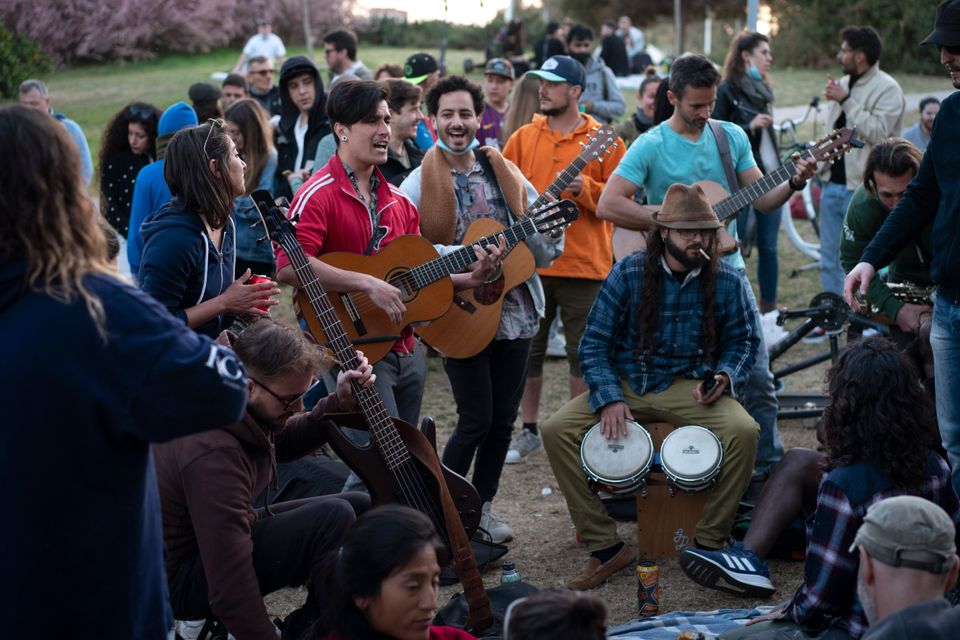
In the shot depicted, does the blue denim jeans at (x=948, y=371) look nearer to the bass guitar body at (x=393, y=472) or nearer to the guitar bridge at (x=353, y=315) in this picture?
the bass guitar body at (x=393, y=472)

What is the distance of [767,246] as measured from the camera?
8711mm

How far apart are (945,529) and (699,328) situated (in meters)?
2.51

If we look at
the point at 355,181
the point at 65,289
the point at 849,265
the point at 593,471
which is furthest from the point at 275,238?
the point at 849,265

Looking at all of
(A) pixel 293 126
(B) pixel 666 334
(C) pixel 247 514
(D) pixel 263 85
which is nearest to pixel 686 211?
(B) pixel 666 334

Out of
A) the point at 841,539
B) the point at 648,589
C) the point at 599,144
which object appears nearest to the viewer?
the point at 841,539

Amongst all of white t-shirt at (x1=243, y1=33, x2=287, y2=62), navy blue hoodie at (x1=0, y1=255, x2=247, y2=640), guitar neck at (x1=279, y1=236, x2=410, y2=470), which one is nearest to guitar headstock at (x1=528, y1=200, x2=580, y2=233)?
guitar neck at (x1=279, y1=236, x2=410, y2=470)

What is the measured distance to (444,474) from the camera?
425cm

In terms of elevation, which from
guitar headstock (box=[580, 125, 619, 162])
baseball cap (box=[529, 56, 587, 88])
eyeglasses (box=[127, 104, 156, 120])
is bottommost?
guitar headstock (box=[580, 125, 619, 162])

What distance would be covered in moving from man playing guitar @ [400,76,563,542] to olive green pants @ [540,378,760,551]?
0.30 meters

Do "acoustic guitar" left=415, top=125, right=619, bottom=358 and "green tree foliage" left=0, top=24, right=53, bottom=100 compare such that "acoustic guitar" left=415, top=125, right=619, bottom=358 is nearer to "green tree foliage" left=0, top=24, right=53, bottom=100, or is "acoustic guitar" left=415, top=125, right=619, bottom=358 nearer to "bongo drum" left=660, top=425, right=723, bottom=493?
"bongo drum" left=660, top=425, right=723, bottom=493

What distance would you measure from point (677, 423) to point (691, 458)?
0.80 ft

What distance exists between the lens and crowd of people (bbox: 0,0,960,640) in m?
2.21

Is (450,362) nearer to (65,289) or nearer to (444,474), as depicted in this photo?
(444,474)

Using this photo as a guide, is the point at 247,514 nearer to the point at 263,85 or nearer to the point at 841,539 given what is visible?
the point at 841,539
